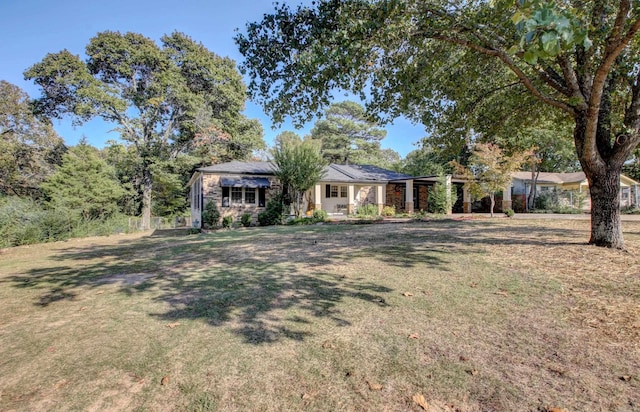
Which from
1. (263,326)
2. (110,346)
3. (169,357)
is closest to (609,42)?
(263,326)

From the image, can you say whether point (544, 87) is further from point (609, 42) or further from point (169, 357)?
point (169, 357)

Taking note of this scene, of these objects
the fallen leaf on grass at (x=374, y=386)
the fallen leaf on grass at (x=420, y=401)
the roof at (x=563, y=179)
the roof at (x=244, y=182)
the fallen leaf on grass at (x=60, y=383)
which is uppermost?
the roof at (x=563, y=179)

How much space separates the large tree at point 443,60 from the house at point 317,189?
37.0 ft

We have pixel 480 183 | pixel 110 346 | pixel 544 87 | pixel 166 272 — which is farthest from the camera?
pixel 480 183

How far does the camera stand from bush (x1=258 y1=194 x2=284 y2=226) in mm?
17375

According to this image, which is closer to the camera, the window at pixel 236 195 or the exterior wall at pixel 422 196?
the window at pixel 236 195

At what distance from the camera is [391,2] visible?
199 inches

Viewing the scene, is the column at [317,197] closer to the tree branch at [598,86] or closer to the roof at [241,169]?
the roof at [241,169]

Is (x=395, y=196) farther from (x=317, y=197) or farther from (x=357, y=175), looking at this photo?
(x=317, y=197)

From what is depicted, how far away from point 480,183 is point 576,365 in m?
17.6

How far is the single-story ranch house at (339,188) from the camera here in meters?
17.7

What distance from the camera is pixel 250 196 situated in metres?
18.3

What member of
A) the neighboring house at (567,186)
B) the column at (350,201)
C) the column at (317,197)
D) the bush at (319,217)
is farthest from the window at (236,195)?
the neighboring house at (567,186)

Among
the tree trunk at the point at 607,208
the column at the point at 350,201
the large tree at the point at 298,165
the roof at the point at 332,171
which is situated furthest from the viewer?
the column at the point at 350,201
